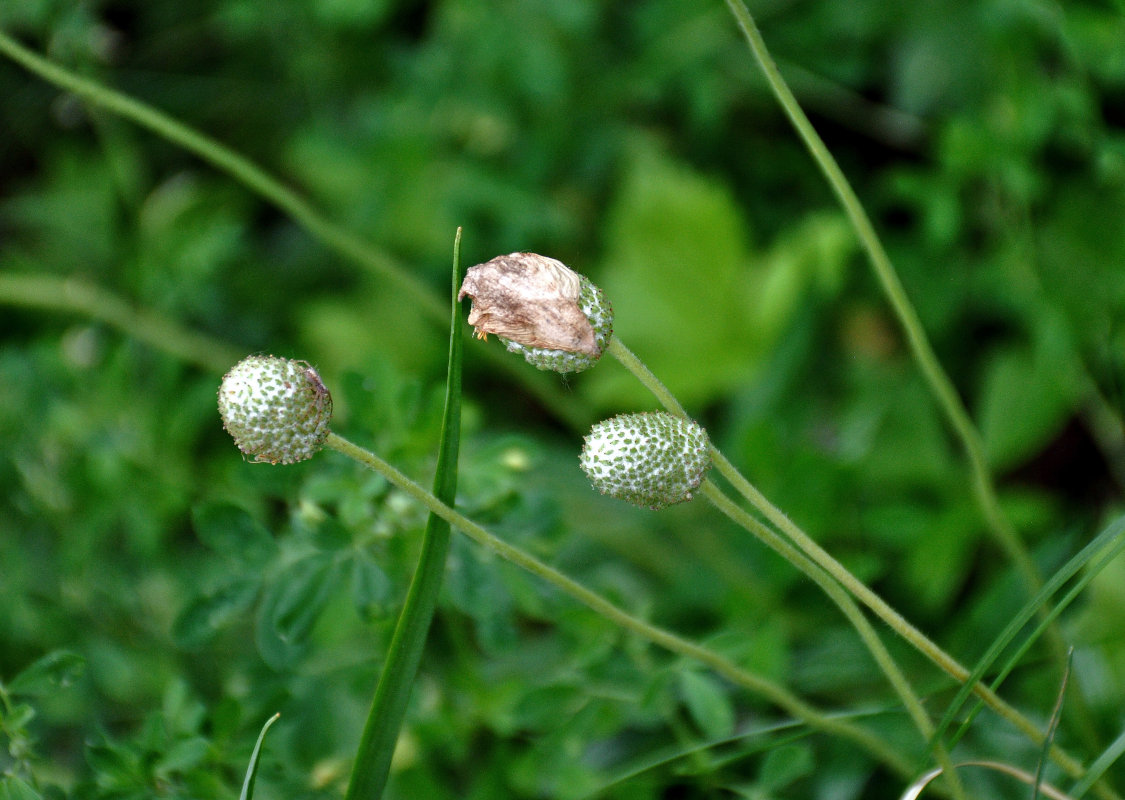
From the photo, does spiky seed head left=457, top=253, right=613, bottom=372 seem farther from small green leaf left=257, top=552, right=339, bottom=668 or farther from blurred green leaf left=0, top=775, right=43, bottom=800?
blurred green leaf left=0, top=775, right=43, bottom=800

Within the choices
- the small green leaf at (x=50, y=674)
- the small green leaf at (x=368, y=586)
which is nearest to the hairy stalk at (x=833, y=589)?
the small green leaf at (x=368, y=586)

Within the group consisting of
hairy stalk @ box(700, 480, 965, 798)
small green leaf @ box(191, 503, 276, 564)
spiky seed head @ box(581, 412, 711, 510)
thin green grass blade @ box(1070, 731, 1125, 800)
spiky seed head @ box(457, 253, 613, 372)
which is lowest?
small green leaf @ box(191, 503, 276, 564)

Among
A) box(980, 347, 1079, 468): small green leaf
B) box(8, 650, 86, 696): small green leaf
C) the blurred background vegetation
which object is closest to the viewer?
box(8, 650, 86, 696): small green leaf

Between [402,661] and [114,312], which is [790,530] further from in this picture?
[114,312]

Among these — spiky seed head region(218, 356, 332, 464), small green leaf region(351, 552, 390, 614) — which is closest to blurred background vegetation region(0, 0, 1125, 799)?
small green leaf region(351, 552, 390, 614)

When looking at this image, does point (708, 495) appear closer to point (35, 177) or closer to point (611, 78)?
point (611, 78)

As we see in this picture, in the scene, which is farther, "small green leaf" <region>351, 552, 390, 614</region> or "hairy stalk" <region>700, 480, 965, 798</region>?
"small green leaf" <region>351, 552, 390, 614</region>
